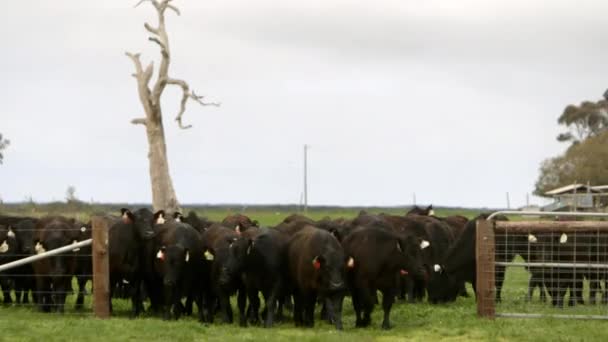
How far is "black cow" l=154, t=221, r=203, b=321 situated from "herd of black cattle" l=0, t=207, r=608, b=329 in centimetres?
2

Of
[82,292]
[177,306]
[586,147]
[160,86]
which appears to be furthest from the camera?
[586,147]

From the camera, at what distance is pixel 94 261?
18.4m

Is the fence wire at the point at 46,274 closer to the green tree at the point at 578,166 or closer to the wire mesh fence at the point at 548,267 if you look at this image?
the wire mesh fence at the point at 548,267

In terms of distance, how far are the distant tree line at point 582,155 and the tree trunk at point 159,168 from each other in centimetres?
3735

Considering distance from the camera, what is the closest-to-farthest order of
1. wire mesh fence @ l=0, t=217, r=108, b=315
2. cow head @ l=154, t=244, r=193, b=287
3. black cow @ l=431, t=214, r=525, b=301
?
1. cow head @ l=154, t=244, r=193, b=287
2. wire mesh fence @ l=0, t=217, r=108, b=315
3. black cow @ l=431, t=214, r=525, b=301

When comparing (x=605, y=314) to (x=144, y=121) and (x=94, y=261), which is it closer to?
(x=94, y=261)

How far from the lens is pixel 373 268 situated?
18.1 meters

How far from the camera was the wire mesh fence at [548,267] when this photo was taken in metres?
18.3

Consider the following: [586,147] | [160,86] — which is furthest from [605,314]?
[586,147]

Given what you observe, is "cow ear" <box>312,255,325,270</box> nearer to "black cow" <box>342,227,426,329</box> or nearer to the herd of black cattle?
the herd of black cattle

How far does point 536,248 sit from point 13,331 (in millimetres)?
9643

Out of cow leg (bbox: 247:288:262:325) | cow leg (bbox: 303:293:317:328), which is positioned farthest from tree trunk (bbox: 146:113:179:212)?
cow leg (bbox: 303:293:317:328)

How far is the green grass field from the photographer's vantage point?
1609 centimetres

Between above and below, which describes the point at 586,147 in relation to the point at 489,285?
above
